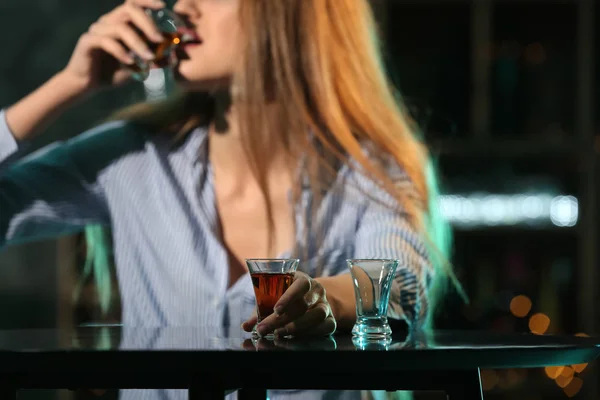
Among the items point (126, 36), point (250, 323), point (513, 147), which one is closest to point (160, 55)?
point (126, 36)

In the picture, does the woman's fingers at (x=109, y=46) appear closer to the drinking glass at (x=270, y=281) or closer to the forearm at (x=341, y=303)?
the forearm at (x=341, y=303)

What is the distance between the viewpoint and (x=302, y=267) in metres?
2.39

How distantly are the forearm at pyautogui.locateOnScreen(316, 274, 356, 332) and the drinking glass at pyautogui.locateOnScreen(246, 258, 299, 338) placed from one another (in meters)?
0.23

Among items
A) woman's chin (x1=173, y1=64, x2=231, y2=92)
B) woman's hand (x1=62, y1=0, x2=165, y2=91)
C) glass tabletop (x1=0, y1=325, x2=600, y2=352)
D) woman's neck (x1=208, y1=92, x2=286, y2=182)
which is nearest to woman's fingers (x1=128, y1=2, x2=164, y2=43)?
woman's hand (x1=62, y1=0, x2=165, y2=91)

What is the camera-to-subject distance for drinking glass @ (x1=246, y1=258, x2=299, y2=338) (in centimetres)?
119

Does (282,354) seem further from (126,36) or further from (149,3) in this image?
(149,3)

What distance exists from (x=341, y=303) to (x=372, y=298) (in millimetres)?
280

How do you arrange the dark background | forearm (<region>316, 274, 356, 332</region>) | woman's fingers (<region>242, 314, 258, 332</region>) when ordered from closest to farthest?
woman's fingers (<region>242, 314, 258, 332</region>) → forearm (<region>316, 274, 356, 332</region>) → the dark background

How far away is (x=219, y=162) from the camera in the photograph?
241 cm

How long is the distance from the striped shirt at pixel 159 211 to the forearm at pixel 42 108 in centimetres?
4

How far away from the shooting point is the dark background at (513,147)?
2807 mm

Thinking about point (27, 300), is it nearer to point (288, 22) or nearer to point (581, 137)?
point (288, 22)

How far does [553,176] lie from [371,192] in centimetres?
83

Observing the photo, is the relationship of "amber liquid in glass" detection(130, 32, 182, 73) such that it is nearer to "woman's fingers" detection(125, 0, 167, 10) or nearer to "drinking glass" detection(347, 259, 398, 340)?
"woman's fingers" detection(125, 0, 167, 10)
